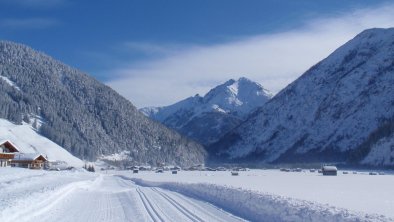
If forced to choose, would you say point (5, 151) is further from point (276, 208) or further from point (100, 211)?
point (276, 208)

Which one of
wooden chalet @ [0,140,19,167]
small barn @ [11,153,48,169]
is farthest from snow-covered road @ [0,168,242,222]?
small barn @ [11,153,48,169]

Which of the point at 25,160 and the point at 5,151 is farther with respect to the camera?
the point at 25,160

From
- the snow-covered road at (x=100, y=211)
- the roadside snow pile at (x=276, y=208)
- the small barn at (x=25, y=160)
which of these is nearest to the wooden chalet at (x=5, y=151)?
the small barn at (x=25, y=160)

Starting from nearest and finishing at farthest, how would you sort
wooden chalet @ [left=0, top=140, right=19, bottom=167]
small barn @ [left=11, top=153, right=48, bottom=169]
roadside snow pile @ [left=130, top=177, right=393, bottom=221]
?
roadside snow pile @ [left=130, top=177, right=393, bottom=221]
wooden chalet @ [left=0, top=140, right=19, bottom=167]
small barn @ [left=11, top=153, right=48, bottom=169]

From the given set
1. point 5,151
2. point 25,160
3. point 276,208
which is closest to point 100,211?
point 276,208

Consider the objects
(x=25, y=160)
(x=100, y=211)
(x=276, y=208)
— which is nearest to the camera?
(x=276, y=208)

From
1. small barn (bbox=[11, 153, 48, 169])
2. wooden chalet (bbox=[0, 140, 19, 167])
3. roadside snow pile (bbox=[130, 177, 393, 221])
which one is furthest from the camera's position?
small barn (bbox=[11, 153, 48, 169])

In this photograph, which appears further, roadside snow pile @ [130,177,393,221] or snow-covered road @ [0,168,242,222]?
snow-covered road @ [0,168,242,222]

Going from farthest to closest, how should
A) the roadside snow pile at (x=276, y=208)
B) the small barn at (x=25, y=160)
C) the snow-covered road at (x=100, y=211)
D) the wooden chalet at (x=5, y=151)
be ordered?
the small barn at (x=25, y=160)
the wooden chalet at (x=5, y=151)
the snow-covered road at (x=100, y=211)
the roadside snow pile at (x=276, y=208)

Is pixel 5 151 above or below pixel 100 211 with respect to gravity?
above

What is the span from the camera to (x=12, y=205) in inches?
923

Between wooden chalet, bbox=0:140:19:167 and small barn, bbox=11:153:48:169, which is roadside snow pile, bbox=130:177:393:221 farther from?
small barn, bbox=11:153:48:169

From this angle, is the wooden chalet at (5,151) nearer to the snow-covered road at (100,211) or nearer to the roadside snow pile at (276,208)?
the snow-covered road at (100,211)

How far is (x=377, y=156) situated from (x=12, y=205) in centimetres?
15931
